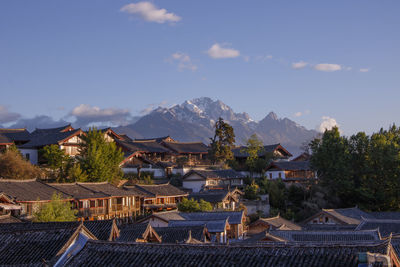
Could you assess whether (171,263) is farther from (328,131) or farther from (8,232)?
(328,131)

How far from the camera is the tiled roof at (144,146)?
221ft

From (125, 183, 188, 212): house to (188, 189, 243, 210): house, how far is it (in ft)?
5.93

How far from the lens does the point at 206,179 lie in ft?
204

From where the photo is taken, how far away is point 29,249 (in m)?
17.8

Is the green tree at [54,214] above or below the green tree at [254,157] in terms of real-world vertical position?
below

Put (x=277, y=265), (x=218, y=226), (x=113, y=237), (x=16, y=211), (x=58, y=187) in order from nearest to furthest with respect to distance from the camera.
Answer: (x=277, y=265) → (x=113, y=237) → (x=16, y=211) → (x=218, y=226) → (x=58, y=187)

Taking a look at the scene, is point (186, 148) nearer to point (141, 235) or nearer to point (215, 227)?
point (215, 227)

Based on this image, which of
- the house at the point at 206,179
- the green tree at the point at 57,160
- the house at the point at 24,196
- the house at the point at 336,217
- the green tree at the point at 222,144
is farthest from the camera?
the green tree at the point at 222,144

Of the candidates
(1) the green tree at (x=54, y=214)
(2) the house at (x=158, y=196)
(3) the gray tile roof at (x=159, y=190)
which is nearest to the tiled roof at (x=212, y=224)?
(1) the green tree at (x=54, y=214)

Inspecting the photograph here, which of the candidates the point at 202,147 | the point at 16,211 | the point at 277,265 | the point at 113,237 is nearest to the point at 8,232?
the point at 113,237

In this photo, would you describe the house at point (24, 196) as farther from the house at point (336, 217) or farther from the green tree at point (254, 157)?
the green tree at point (254, 157)

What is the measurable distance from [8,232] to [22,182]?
2383 centimetres

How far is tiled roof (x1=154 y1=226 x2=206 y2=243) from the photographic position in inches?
1268

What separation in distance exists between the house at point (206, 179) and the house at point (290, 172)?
23.0ft
